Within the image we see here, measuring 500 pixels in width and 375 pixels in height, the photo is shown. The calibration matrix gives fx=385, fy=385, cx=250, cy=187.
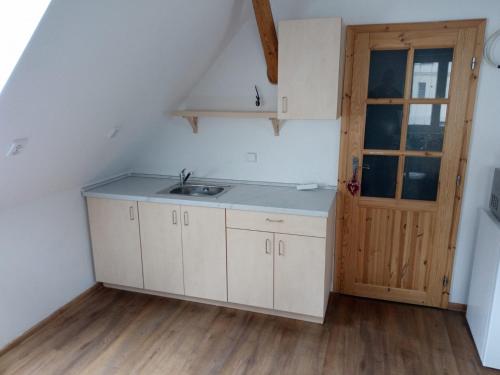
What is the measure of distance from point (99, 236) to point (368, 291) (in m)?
2.20

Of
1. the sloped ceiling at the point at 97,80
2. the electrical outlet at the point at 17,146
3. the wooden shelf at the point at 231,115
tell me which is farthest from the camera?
the wooden shelf at the point at 231,115

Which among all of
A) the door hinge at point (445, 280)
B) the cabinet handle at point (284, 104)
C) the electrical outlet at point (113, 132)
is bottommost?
the door hinge at point (445, 280)

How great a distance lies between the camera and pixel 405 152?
109 inches

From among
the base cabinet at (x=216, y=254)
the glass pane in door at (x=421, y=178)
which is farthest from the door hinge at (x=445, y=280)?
the base cabinet at (x=216, y=254)

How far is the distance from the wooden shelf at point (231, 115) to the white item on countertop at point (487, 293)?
1.57 metres

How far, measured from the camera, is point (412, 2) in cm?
255

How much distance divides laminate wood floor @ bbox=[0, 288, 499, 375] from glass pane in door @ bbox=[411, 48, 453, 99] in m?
1.61

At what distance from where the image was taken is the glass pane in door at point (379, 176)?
2844 millimetres

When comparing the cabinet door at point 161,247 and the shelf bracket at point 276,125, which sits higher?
the shelf bracket at point 276,125

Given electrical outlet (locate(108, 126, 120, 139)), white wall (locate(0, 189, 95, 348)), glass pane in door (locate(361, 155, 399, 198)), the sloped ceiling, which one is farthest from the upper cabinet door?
white wall (locate(0, 189, 95, 348))

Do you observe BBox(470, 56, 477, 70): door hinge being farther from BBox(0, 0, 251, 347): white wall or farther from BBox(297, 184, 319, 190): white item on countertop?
BBox(0, 0, 251, 347): white wall

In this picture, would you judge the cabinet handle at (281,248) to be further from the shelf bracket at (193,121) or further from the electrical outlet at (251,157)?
the shelf bracket at (193,121)

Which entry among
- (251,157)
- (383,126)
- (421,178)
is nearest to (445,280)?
(421,178)

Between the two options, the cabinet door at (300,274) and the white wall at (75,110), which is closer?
the white wall at (75,110)
